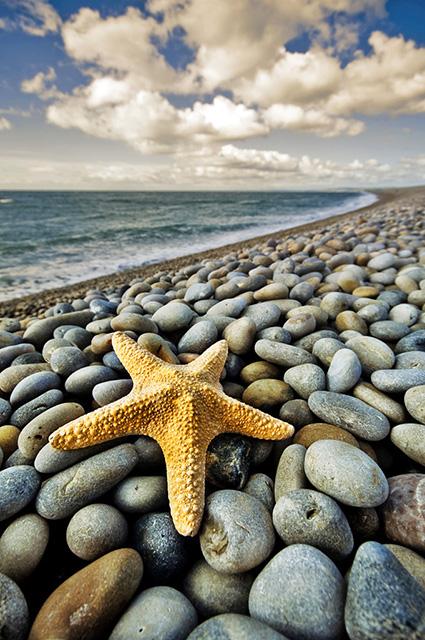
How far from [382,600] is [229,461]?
0.83 metres

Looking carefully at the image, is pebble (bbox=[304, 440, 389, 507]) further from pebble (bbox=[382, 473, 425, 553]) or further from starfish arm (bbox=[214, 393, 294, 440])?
starfish arm (bbox=[214, 393, 294, 440])

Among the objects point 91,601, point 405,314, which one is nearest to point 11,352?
point 91,601

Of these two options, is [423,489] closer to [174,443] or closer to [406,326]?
[174,443]

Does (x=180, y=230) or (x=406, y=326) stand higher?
(x=406, y=326)

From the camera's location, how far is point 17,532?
4.95 feet

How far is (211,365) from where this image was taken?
2.10 metres

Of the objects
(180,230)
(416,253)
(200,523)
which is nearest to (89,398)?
(200,523)

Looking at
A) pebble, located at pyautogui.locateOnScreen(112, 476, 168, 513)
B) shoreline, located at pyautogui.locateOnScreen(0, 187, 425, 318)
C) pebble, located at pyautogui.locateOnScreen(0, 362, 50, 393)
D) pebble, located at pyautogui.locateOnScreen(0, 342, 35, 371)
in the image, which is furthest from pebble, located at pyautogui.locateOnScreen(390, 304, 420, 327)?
shoreline, located at pyautogui.locateOnScreen(0, 187, 425, 318)

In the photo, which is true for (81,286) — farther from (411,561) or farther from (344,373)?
(411,561)

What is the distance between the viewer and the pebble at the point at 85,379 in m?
2.24

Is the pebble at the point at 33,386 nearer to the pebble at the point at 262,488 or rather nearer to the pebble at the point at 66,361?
the pebble at the point at 66,361

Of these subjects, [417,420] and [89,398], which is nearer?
[417,420]

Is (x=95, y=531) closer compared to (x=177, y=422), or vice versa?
(x=95, y=531)

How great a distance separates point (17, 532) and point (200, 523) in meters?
0.83
